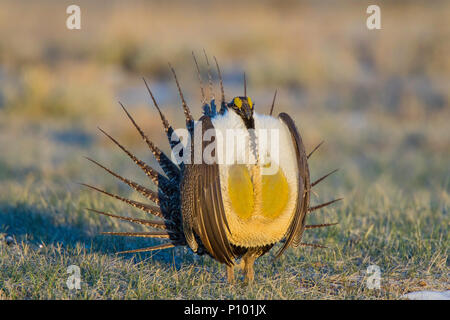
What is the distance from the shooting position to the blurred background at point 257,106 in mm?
3764

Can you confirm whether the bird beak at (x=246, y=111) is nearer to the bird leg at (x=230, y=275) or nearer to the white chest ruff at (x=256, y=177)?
the white chest ruff at (x=256, y=177)

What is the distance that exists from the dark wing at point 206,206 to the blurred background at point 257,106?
2.80 ft

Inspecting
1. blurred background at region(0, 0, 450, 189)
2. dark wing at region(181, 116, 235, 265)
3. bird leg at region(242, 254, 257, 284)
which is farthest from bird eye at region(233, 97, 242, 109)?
blurred background at region(0, 0, 450, 189)

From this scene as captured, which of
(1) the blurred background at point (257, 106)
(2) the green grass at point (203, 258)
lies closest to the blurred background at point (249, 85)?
(1) the blurred background at point (257, 106)

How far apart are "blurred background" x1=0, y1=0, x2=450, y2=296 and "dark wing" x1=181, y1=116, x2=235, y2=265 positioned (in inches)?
33.5

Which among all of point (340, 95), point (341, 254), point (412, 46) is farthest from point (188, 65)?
point (341, 254)

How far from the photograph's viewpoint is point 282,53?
37.9 feet

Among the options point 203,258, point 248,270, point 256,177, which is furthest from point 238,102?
point 203,258

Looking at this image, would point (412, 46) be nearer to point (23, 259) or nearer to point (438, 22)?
point (438, 22)

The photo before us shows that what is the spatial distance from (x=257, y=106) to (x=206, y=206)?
246 inches

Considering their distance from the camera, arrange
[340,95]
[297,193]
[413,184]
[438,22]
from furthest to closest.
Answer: [438,22] < [340,95] < [413,184] < [297,193]

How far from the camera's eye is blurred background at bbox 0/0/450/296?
3764mm

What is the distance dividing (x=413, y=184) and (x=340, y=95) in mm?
3856

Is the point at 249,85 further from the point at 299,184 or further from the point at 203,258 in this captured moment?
the point at 299,184
